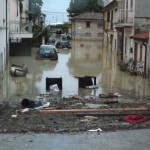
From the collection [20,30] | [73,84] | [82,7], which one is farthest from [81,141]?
[82,7]

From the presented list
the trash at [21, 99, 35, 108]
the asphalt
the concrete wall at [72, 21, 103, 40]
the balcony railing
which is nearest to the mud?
the trash at [21, 99, 35, 108]

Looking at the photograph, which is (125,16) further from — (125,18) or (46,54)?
(46,54)

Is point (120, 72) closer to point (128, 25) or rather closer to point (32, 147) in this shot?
point (128, 25)

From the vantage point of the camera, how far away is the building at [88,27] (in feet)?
245

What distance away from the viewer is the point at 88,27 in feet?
247

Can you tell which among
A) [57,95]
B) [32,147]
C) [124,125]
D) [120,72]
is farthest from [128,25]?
[32,147]

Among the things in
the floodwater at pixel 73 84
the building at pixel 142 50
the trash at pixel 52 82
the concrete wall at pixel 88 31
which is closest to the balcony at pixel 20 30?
the floodwater at pixel 73 84

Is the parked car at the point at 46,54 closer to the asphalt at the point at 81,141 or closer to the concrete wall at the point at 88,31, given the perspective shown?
the asphalt at the point at 81,141

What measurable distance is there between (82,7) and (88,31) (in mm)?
16207

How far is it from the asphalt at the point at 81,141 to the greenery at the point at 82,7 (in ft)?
257

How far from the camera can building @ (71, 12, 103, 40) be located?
74.7 meters

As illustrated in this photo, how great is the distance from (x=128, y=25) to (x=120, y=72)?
5.21 m

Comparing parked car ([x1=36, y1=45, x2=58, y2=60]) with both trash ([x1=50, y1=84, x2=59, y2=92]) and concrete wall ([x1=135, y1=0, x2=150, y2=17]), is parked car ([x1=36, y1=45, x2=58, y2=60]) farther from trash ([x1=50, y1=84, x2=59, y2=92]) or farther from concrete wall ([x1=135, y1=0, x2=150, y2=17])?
trash ([x1=50, y1=84, x2=59, y2=92])

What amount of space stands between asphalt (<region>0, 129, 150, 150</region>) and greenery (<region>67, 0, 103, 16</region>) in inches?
3087
